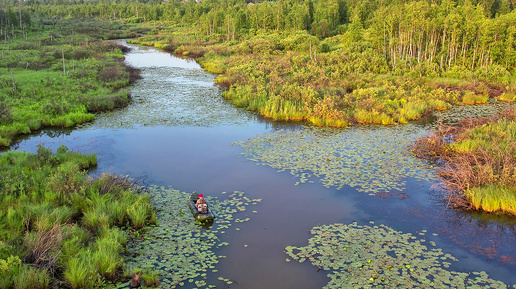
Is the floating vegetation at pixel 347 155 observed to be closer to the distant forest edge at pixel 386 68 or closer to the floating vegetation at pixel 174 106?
the distant forest edge at pixel 386 68

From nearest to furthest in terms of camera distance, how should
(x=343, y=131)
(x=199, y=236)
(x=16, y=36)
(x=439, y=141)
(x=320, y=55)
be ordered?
(x=199, y=236) < (x=439, y=141) < (x=343, y=131) < (x=320, y=55) < (x=16, y=36)

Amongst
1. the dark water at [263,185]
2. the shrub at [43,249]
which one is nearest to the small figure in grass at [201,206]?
the dark water at [263,185]

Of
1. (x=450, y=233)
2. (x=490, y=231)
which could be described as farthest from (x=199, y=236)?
(x=490, y=231)

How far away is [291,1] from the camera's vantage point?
2938 inches

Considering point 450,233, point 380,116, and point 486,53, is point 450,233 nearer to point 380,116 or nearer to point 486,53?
point 380,116

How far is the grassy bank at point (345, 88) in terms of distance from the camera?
21.1m

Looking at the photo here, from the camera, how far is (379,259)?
8.77m

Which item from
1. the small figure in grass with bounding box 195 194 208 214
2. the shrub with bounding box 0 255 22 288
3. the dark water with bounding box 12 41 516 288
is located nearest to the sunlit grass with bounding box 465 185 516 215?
the dark water with bounding box 12 41 516 288

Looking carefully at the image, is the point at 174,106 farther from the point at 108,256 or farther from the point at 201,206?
the point at 108,256

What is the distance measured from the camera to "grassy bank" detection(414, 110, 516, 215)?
11188 mm

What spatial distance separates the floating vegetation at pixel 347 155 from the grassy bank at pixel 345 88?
1924 mm

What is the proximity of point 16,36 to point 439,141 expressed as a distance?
5671 cm

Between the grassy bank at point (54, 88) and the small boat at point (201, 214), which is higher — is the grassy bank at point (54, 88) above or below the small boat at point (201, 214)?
above

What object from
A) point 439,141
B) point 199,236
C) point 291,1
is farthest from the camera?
point 291,1
